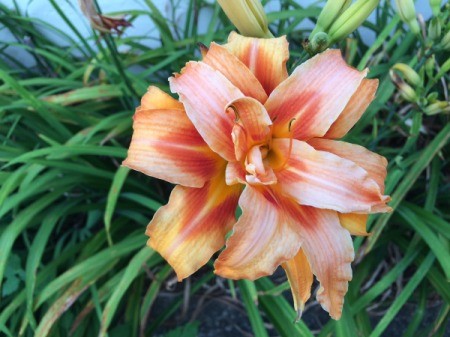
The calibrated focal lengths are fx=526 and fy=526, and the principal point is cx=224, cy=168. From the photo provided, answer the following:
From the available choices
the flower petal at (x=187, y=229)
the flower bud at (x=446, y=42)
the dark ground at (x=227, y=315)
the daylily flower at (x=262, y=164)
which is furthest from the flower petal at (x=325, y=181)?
the dark ground at (x=227, y=315)

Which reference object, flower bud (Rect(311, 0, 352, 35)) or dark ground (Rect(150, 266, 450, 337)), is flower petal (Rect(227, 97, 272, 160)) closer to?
flower bud (Rect(311, 0, 352, 35))

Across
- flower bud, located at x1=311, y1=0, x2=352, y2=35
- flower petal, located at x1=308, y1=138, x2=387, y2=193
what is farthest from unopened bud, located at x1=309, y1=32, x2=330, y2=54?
flower petal, located at x1=308, y1=138, x2=387, y2=193

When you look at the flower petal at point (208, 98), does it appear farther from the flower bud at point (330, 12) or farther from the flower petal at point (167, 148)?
the flower bud at point (330, 12)

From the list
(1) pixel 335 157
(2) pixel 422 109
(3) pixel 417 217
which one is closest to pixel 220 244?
(1) pixel 335 157

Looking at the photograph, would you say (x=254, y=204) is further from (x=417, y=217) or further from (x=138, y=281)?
(x=138, y=281)

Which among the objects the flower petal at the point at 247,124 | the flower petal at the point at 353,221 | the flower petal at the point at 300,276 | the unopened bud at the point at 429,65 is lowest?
the flower petal at the point at 300,276

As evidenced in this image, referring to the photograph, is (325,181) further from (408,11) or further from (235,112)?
(408,11)

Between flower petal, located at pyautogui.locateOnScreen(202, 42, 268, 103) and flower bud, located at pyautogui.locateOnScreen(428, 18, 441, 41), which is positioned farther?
flower bud, located at pyautogui.locateOnScreen(428, 18, 441, 41)
